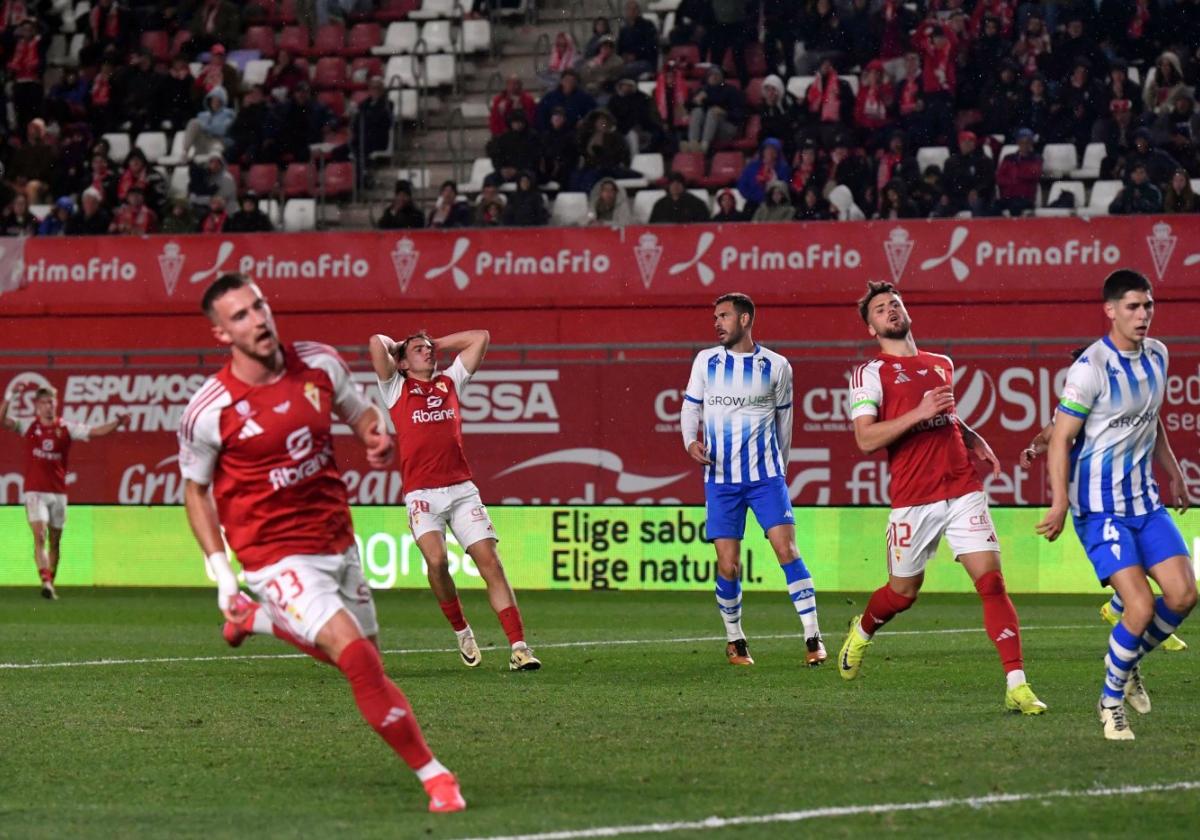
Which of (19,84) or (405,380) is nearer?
(405,380)

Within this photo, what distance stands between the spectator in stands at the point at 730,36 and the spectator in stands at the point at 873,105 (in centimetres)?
211

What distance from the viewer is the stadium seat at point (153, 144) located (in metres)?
28.3

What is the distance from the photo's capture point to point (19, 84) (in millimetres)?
29078

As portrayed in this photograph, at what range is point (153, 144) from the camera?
1118 inches

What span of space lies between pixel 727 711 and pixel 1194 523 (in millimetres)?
A: 10680

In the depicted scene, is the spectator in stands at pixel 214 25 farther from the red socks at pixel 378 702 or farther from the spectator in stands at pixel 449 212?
the red socks at pixel 378 702

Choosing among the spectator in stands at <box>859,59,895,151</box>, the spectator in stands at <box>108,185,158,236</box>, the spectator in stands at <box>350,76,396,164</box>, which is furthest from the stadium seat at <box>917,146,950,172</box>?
the spectator in stands at <box>108,185,158,236</box>

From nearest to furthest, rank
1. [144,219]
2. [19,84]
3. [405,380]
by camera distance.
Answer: [405,380] → [144,219] → [19,84]

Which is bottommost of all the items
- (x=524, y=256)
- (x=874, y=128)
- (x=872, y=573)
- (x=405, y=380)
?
(x=872, y=573)

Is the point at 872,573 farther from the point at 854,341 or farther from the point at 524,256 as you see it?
the point at 524,256

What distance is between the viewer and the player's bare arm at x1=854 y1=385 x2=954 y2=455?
405 inches

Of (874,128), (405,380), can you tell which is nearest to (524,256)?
A: (874,128)

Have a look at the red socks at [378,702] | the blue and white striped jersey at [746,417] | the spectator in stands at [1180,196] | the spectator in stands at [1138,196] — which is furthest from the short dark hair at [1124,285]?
the spectator in stands at [1180,196]

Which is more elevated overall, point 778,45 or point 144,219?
point 778,45
